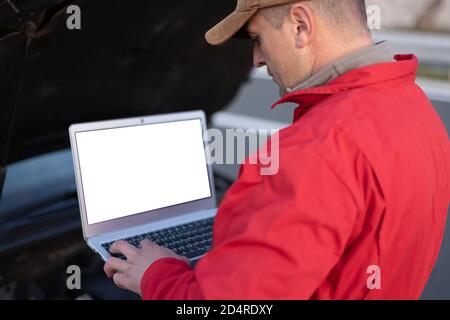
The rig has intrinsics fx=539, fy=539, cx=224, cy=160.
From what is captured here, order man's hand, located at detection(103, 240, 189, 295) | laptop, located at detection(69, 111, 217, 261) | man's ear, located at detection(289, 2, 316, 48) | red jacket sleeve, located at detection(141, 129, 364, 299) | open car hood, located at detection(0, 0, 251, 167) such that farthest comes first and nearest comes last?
laptop, located at detection(69, 111, 217, 261) < open car hood, located at detection(0, 0, 251, 167) < man's hand, located at detection(103, 240, 189, 295) < man's ear, located at detection(289, 2, 316, 48) < red jacket sleeve, located at detection(141, 129, 364, 299)

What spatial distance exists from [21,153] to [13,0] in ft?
3.11

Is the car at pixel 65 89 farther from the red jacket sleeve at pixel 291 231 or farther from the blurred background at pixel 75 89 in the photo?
the red jacket sleeve at pixel 291 231

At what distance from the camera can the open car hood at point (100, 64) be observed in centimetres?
145

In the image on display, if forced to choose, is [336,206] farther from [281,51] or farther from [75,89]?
[75,89]

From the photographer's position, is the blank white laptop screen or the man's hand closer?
the man's hand

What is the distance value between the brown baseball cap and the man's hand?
47 cm

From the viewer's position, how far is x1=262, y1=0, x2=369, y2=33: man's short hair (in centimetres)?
99

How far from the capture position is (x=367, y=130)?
0.91 metres

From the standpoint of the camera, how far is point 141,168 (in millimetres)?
1722

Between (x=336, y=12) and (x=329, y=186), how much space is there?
0.35 m

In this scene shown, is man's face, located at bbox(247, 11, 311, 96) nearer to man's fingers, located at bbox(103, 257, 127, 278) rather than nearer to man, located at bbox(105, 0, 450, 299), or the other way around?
man, located at bbox(105, 0, 450, 299)

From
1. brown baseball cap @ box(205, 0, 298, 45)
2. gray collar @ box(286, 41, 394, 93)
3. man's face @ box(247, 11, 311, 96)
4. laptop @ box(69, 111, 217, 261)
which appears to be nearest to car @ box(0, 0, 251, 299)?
laptop @ box(69, 111, 217, 261)

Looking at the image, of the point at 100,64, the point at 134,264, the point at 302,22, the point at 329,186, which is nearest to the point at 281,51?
the point at 302,22

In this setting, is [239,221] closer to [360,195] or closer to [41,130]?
[360,195]
